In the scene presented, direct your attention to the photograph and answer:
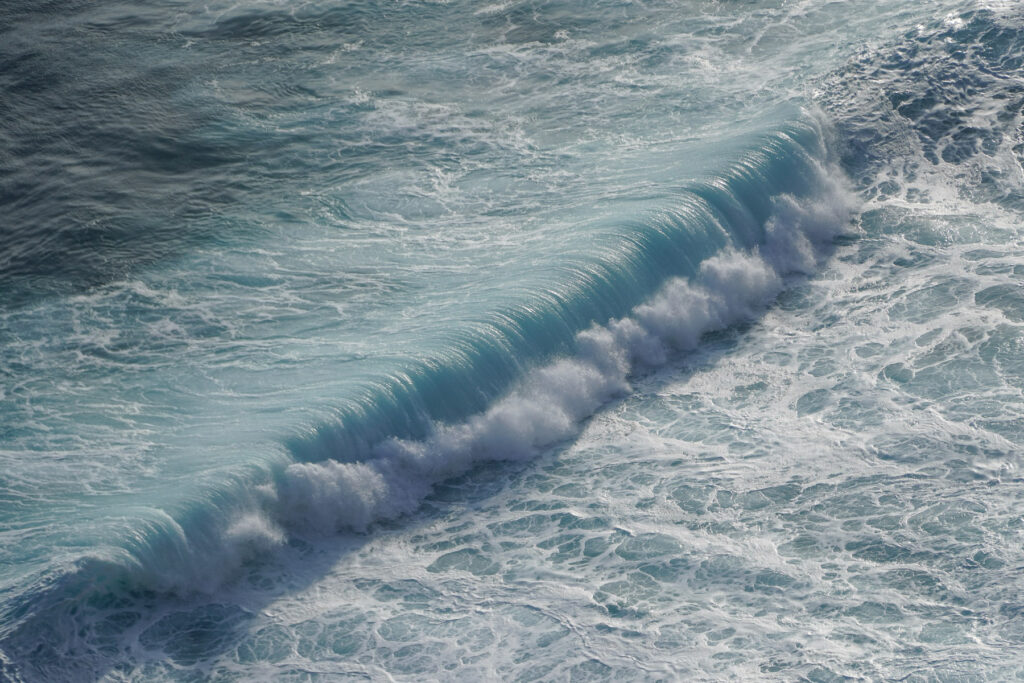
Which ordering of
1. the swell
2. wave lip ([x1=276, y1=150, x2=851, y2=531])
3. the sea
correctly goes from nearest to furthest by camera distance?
the sea → the swell → wave lip ([x1=276, y1=150, x2=851, y2=531])

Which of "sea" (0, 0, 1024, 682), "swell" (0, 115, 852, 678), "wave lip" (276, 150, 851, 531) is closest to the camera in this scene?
"sea" (0, 0, 1024, 682)

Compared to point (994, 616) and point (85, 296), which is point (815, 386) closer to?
point (994, 616)

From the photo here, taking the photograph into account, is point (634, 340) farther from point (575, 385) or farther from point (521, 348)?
point (521, 348)

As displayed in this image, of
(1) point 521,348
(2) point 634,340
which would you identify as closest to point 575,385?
(1) point 521,348

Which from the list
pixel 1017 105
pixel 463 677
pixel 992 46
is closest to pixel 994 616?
pixel 463 677

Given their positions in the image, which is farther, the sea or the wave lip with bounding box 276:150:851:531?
the wave lip with bounding box 276:150:851:531
